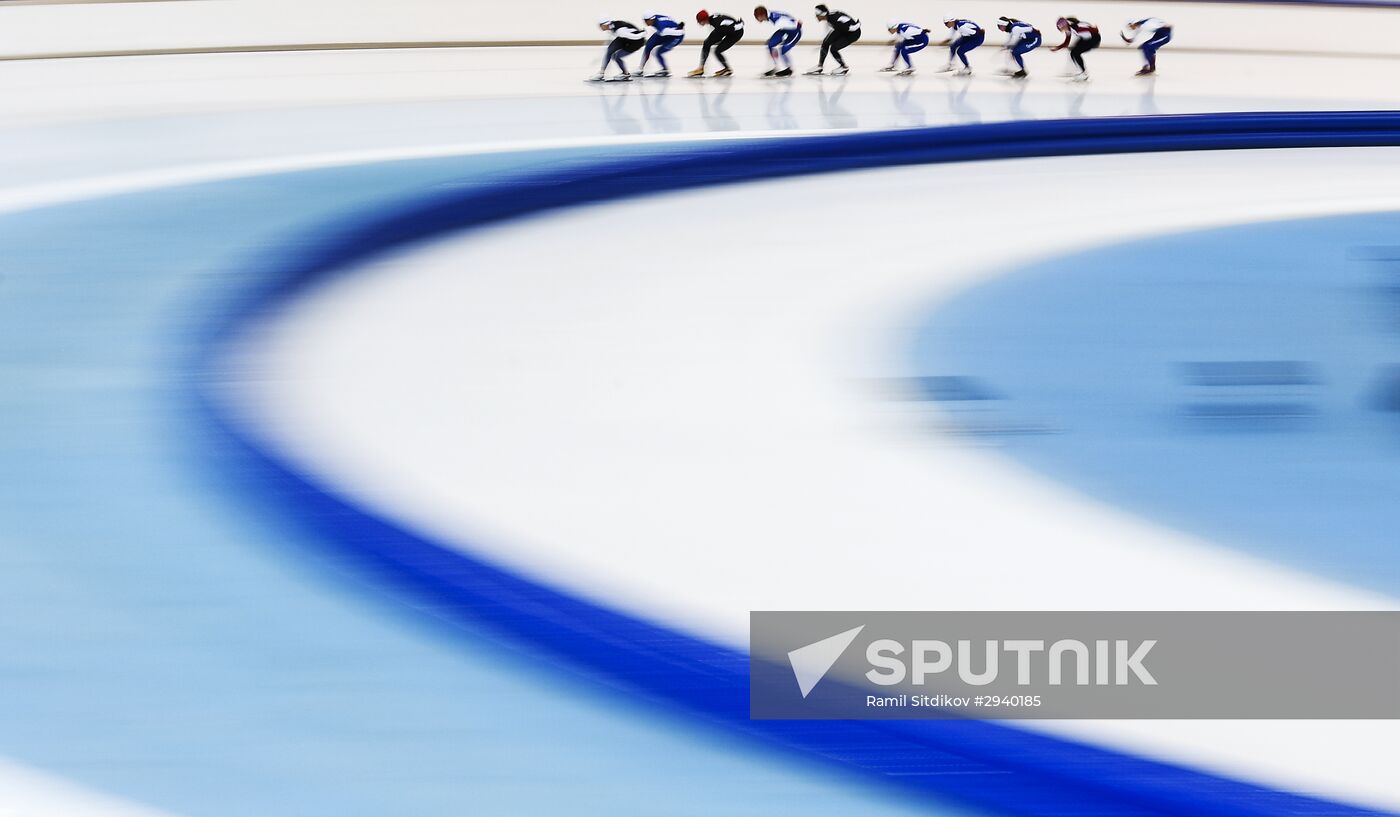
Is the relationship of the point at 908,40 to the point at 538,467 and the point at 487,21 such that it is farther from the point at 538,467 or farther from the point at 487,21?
the point at 538,467

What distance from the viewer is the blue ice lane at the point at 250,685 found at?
2.43 m

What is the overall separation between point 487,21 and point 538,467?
14.9m

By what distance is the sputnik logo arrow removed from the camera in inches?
112

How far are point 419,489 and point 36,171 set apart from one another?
6.23 metres

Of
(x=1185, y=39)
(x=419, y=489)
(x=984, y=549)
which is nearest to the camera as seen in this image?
(x=984, y=549)

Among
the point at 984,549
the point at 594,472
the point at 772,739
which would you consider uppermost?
the point at 594,472

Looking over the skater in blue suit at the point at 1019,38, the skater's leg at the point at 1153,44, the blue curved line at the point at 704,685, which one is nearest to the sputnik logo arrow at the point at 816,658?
the blue curved line at the point at 704,685

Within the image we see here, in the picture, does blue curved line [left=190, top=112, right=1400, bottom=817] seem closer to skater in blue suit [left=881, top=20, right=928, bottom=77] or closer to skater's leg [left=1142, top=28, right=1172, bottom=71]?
skater in blue suit [left=881, top=20, right=928, bottom=77]

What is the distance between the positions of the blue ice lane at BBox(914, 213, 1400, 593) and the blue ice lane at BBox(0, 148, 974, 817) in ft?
5.70

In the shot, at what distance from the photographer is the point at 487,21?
18.2 m

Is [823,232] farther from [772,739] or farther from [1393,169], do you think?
[772,739]

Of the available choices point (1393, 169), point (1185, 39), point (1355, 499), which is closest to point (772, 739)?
point (1355, 499)

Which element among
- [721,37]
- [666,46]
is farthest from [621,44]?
[721,37]

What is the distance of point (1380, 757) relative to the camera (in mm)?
2596
